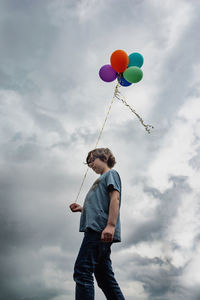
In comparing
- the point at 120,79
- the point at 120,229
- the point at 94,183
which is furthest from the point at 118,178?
the point at 120,79

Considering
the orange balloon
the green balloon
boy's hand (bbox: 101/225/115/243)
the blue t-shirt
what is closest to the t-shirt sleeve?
the blue t-shirt

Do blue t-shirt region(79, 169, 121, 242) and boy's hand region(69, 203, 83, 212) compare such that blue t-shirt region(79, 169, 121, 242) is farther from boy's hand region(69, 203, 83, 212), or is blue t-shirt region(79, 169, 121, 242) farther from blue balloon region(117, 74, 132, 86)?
blue balloon region(117, 74, 132, 86)

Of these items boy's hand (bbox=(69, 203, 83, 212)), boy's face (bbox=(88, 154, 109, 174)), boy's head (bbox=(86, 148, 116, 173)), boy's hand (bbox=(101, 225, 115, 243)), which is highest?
boy's head (bbox=(86, 148, 116, 173))

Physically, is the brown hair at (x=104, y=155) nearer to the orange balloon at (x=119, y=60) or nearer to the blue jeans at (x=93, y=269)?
the blue jeans at (x=93, y=269)

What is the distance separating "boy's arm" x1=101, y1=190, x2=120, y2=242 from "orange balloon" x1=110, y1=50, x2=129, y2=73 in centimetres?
264

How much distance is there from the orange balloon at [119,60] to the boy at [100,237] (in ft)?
7.86

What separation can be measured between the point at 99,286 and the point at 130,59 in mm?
3518

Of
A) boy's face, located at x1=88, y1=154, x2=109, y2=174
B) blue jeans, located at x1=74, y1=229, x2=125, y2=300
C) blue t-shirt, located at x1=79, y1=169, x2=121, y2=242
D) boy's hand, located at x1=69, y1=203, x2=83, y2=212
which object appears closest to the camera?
blue jeans, located at x1=74, y1=229, x2=125, y2=300

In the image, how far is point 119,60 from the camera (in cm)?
449

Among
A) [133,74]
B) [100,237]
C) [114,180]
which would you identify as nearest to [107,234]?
[100,237]

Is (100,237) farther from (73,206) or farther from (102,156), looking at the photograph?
(102,156)

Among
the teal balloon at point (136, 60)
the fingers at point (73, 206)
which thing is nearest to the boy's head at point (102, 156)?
the fingers at point (73, 206)

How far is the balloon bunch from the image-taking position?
14.5 ft

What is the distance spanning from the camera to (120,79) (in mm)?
4750
